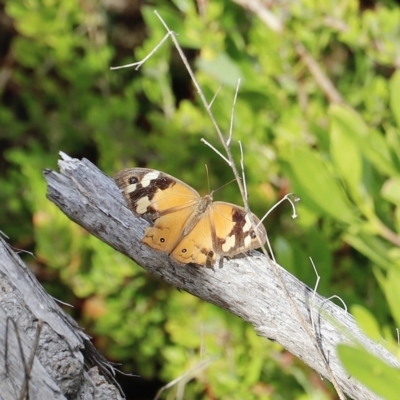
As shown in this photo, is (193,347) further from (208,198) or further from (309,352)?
(309,352)

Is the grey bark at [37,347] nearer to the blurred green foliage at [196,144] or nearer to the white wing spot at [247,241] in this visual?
the white wing spot at [247,241]

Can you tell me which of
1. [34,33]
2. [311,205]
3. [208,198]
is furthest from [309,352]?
[34,33]

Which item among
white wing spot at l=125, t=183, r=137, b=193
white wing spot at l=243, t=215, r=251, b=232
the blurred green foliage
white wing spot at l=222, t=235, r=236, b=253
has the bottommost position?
the blurred green foliage

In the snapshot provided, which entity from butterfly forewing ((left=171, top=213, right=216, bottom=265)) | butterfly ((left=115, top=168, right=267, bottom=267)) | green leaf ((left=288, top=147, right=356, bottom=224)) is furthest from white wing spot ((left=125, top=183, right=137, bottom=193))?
green leaf ((left=288, top=147, right=356, bottom=224))

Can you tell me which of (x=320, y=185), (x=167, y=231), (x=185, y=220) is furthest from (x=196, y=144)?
(x=167, y=231)

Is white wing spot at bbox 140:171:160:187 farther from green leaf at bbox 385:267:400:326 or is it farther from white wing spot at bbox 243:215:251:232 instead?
green leaf at bbox 385:267:400:326

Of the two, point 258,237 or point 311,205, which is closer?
point 258,237
